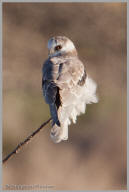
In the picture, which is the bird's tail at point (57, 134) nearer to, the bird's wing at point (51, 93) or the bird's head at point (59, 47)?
the bird's wing at point (51, 93)

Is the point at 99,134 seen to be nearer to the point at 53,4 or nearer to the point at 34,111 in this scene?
the point at 34,111

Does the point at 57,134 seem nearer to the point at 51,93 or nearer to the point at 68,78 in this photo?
the point at 51,93

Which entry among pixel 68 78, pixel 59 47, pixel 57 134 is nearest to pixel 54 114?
pixel 57 134

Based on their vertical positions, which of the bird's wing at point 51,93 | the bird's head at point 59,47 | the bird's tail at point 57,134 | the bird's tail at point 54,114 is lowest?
the bird's tail at point 57,134

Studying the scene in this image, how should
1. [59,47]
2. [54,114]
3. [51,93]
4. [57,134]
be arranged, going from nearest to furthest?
[54,114] → [51,93] → [57,134] → [59,47]

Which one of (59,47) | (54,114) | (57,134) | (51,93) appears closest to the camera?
(54,114)

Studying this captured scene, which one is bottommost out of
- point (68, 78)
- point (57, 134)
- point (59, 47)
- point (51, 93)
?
point (57, 134)

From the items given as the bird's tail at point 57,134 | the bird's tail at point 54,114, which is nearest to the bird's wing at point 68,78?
the bird's tail at point 54,114

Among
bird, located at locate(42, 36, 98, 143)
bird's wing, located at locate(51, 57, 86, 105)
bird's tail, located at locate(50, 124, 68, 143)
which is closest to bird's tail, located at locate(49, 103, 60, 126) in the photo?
bird, located at locate(42, 36, 98, 143)

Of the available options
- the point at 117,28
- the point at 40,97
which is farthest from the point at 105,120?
the point at 117,28
